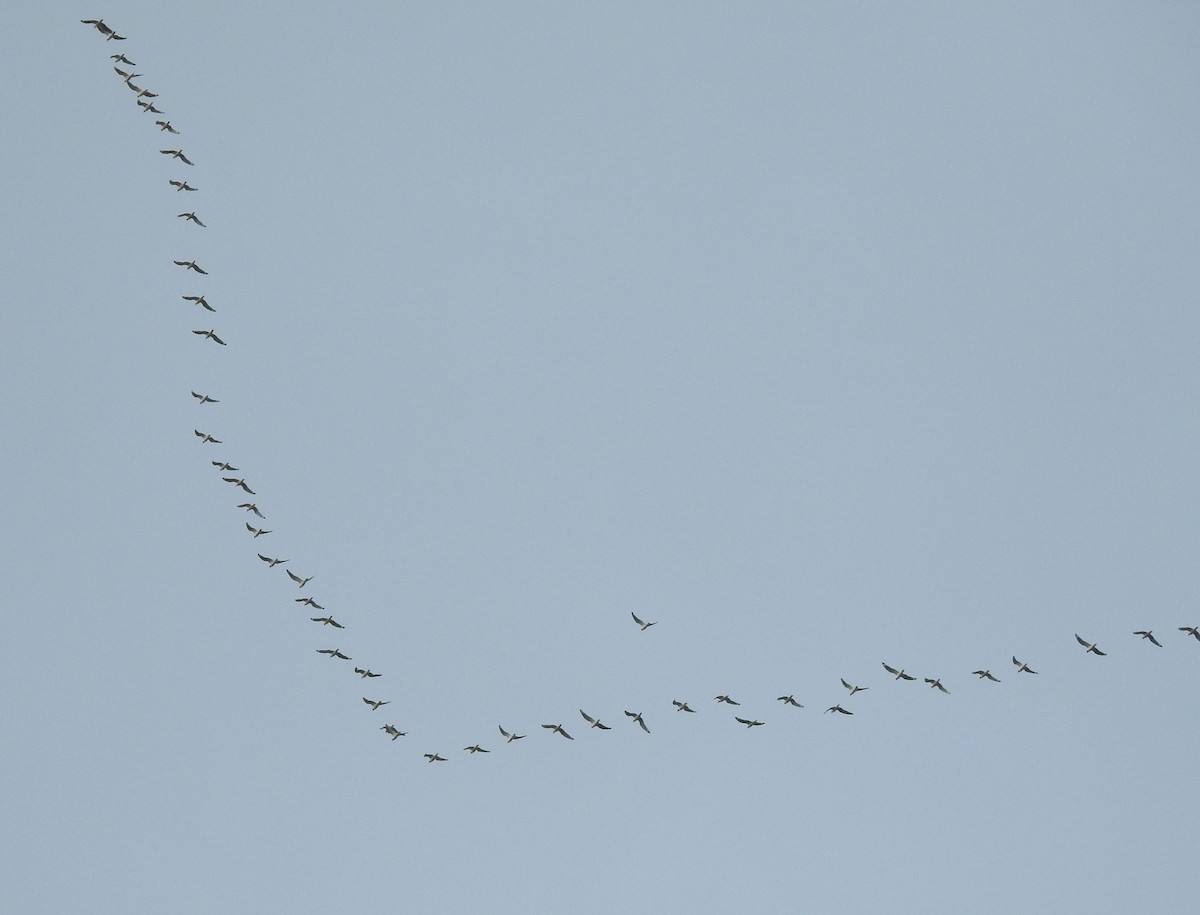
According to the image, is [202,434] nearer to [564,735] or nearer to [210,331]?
[210,331]

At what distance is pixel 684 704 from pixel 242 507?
131ft

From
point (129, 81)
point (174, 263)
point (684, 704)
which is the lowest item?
point (684, 704)

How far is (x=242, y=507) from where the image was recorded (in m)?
161

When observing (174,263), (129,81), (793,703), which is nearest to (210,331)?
(174,263)

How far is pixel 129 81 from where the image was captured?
15825 centimetres

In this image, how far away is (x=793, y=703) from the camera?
15725 cm

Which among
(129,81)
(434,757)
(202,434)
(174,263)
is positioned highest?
(129,81)

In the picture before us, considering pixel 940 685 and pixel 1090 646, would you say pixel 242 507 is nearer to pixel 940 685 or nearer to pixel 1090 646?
pixel 940 685

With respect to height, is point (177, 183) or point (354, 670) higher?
point (177, 183)

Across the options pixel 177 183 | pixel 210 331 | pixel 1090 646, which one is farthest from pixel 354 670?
pixel 1090 646

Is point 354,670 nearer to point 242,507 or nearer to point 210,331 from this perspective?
point 242,507

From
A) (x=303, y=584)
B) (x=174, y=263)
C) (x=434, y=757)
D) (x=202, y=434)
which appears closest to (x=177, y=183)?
(x=174, y=263)

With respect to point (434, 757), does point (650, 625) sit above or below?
above

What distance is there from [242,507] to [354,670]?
16.3m
